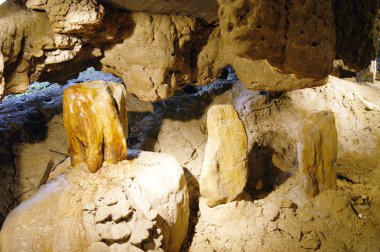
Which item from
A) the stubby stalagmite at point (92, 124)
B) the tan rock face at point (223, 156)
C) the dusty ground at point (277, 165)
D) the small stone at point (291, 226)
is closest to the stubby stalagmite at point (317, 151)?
the dusty ground at point (277, 165)

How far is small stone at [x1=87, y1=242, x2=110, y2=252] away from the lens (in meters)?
2.36

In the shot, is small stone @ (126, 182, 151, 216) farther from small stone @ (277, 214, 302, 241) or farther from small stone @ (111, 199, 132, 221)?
small stone @ (277, 214, 302, 241)

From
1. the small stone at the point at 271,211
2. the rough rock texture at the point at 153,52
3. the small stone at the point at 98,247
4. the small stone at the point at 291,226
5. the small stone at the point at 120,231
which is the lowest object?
the small stone at the point at 291,226

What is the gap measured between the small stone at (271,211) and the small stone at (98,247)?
2.12m

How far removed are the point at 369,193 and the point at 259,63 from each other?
240cm

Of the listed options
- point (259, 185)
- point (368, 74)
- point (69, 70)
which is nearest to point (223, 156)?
point (259, 185)

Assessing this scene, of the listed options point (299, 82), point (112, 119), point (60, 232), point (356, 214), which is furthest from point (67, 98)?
point (356, 214)

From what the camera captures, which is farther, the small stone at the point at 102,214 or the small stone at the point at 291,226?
the small stone at the point at 291,226

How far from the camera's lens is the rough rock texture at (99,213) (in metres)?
2.35

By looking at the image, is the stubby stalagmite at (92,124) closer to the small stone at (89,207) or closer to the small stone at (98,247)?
the small stone at (89,207)

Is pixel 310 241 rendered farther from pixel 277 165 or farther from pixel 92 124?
pixel 92 124

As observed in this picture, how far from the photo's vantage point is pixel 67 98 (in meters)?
2.78

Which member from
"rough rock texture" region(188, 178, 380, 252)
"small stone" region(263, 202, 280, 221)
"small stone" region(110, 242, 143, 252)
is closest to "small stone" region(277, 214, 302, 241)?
"rough rock texture" region(188, 178, 380, 252)

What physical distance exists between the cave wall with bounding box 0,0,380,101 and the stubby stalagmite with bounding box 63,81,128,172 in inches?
26.3
